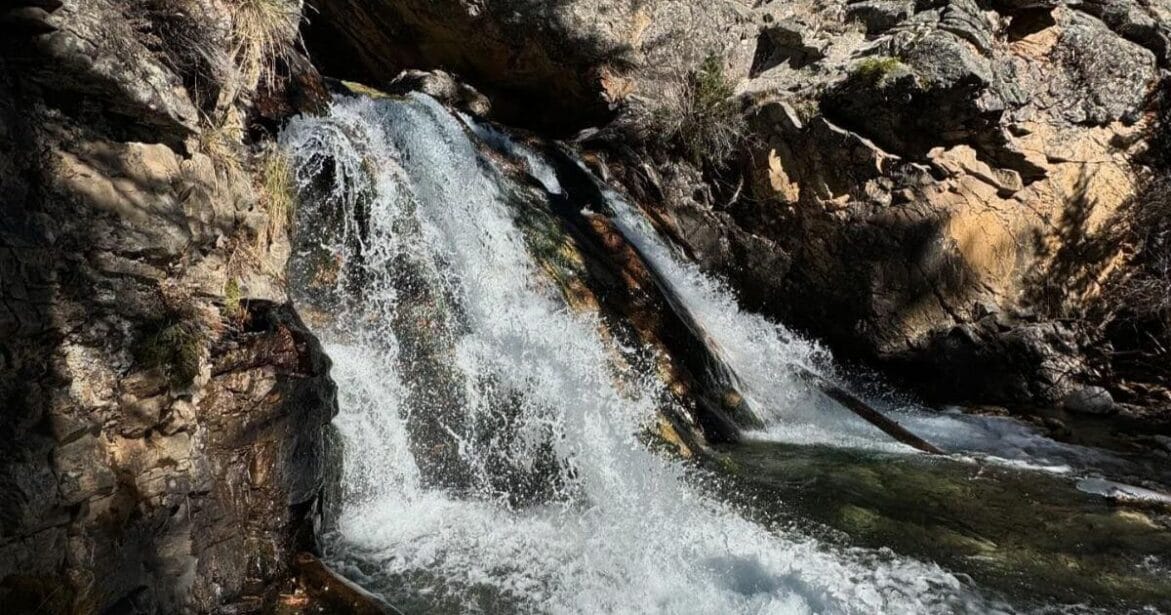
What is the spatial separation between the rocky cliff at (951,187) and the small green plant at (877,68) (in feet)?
0.10

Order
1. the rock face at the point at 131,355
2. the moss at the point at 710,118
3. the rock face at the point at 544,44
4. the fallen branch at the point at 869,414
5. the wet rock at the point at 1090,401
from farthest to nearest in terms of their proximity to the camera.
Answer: the rock face at the point at 544,44, the moss at the point at 710,118, the wet rock at the point at 1090,401, the fallen branch at the point at 869,414, the rock face at the point at 131,355

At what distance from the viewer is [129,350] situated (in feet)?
9.55

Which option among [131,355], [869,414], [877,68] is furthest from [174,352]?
[877,68]

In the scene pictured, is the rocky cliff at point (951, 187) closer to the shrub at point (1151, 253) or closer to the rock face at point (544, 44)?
the shrub at point (1151, 253)

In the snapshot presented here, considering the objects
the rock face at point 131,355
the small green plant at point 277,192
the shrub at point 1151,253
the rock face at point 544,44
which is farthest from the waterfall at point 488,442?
the shrub at point 1151,253

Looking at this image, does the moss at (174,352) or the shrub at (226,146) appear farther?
the shrub at (226,146)

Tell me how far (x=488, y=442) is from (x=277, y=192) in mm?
2135

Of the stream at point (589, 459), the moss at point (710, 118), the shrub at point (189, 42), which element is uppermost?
the moss at point (710, 118)

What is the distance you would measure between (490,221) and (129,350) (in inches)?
145

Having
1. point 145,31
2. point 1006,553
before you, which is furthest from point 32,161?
point 1006,553

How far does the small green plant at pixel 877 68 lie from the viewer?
750 cm

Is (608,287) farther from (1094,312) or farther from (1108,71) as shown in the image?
(1108,71)

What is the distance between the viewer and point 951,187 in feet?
25.3

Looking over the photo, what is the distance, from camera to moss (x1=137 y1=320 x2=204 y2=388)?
9.81 ft
